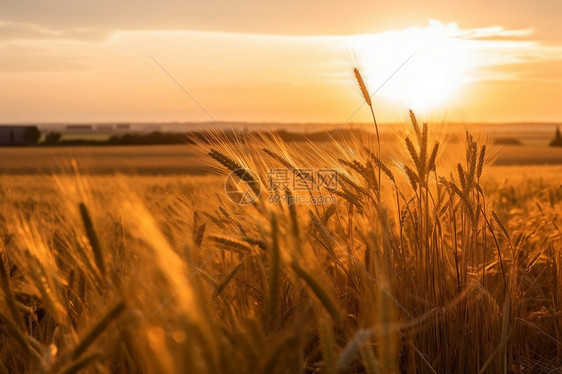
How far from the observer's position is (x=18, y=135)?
3956cm

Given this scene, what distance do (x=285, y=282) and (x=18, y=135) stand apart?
4186cm

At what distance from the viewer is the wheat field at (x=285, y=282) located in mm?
1035

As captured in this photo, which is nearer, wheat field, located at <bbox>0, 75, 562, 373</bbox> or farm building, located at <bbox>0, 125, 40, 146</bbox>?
wheat field, located at <bbox>0, 75, 562, 373</bbox>

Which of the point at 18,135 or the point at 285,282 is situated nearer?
the point at 285,282

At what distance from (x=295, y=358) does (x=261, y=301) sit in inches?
30.1

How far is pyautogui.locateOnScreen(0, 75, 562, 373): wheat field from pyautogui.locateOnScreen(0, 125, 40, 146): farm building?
134ft

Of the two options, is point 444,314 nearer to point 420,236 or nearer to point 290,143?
point 420,236

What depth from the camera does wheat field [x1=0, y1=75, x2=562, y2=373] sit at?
3.40 feet

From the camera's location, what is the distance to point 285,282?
1.94 meters

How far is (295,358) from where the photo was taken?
1.10 metres

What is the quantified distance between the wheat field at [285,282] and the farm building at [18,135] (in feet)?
134

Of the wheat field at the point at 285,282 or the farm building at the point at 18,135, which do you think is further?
the farm building at the point at 18,135

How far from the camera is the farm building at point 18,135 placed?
39.0 metres

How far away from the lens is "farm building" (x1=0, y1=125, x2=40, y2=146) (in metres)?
39.0
